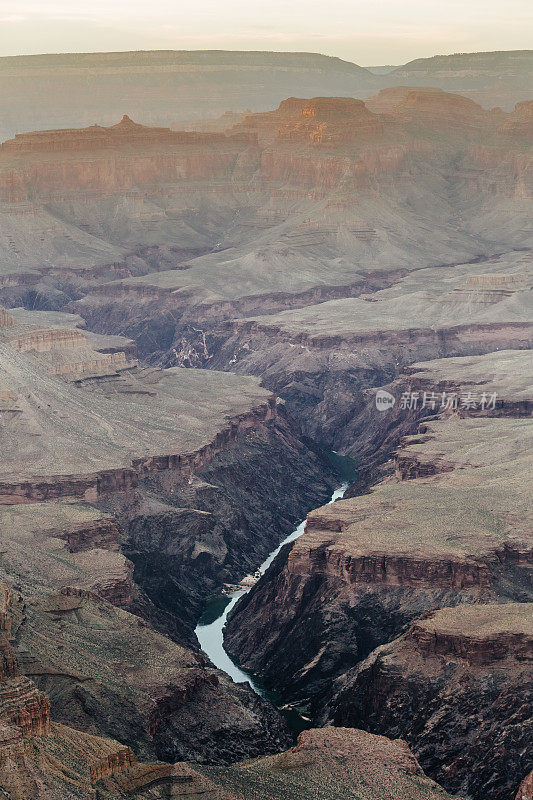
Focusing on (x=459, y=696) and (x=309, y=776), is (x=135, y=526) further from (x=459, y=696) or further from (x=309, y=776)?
(x=309, y=776)

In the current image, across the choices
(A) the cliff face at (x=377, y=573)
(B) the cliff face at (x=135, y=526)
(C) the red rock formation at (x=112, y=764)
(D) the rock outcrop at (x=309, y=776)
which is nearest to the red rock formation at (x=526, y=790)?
(D) the rock outcrop at (x=309, y=776)

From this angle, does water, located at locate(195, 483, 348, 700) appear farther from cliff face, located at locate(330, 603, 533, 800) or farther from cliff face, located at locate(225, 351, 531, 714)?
cliff face, located at locate(330, 603, 533, 800)

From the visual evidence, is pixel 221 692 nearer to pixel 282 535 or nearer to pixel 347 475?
pixel 282 535

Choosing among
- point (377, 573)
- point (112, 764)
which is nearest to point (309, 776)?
point (112, 764)

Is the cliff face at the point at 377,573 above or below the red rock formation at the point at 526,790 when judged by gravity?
below

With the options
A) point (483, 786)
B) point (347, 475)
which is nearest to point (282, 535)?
point (347, 475)

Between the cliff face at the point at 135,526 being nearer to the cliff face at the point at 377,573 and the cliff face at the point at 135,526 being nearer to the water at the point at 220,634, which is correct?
the water at the point at 220,634
